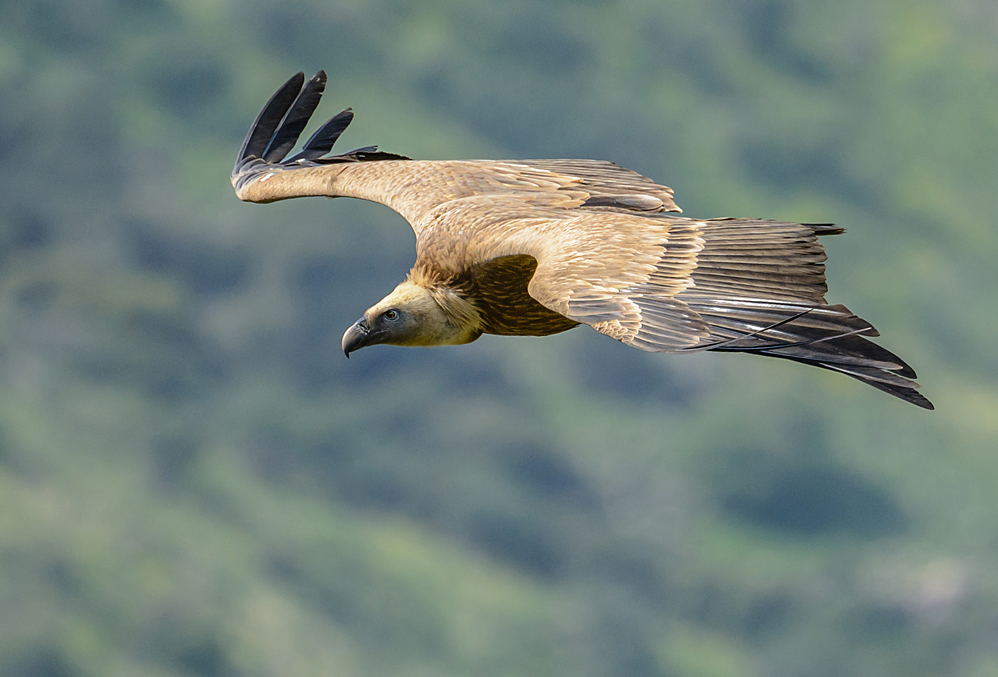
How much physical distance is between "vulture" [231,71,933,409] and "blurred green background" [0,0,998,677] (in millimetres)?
97224

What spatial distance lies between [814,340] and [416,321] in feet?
12.4

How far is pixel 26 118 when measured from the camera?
141125mm

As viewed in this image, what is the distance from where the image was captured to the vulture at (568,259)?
8.63 metres

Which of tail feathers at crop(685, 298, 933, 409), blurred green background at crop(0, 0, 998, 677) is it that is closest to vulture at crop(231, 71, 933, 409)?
tail feathers at crop(685, 298, 933, 409)

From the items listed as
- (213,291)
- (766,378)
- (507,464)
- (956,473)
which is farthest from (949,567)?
(213,291)

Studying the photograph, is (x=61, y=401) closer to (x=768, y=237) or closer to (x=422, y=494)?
(x=422, y=494)

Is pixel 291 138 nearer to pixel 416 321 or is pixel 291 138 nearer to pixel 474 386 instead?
pixel 416 321

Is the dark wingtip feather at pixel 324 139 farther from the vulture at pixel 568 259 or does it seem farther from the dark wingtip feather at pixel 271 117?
the dark wingtip feather at pixel 271 117

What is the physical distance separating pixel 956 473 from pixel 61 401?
3091 inches

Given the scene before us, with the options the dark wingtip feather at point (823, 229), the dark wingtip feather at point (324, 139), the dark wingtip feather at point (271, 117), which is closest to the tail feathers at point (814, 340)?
the dark wingtip feather at point (823, 229)

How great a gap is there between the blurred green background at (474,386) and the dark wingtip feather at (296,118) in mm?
95597

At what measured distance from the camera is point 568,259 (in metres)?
9.73

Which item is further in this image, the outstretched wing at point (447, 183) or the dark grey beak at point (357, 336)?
the outstretched wing at point (447, 183)

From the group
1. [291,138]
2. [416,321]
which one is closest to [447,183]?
[416,321]
